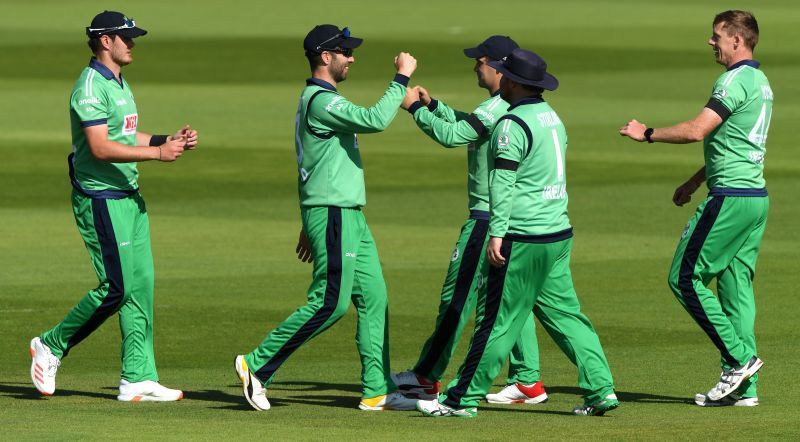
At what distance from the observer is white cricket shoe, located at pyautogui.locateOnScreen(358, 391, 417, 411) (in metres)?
11.0

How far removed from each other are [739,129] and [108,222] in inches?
154

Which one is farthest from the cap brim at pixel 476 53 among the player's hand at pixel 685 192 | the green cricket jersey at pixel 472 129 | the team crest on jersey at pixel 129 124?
the team crest on jersey at pixel 129 124

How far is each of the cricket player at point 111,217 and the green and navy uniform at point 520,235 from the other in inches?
82.7

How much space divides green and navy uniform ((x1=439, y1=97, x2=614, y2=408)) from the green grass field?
29 cm

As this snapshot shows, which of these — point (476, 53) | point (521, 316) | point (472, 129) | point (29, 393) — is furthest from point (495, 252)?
point (29, 393)

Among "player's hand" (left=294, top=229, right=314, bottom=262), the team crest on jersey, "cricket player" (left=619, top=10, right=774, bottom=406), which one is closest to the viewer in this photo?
"cricket player" (left=619, top=10, right=774, bottom=406)

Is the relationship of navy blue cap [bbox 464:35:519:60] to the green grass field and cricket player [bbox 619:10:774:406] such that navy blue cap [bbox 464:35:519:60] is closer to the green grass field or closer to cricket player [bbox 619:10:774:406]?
cricket player [bbox 619:10:774:406]

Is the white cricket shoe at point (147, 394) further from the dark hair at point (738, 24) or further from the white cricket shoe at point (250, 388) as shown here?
the dark hair at point (738, 24)

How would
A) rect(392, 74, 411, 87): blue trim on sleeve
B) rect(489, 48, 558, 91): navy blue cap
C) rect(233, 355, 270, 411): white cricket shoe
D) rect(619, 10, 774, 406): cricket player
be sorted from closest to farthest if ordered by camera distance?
rect(489, 48, 558, 91): navy blue cap → rect(233, 355, 270, 411): white cricket shoe → rect(392, 74, 411, 87): blue trim on sleeve → rect(619, 10, 774, 406): cricket player

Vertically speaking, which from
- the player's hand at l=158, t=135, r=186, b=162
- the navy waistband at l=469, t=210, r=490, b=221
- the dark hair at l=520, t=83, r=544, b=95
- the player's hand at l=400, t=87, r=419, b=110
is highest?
the dark hair at l=520, t=83, r=544, b=95

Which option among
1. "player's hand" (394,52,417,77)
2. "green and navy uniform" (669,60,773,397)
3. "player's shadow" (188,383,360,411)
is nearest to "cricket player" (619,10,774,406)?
"green and navy uniform" (669,60,773,397)

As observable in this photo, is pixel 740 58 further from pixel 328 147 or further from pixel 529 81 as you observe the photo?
pixel 328 147

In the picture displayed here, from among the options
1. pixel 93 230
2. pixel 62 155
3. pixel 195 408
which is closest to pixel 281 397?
pixel 195 408

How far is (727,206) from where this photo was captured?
1107 cm
